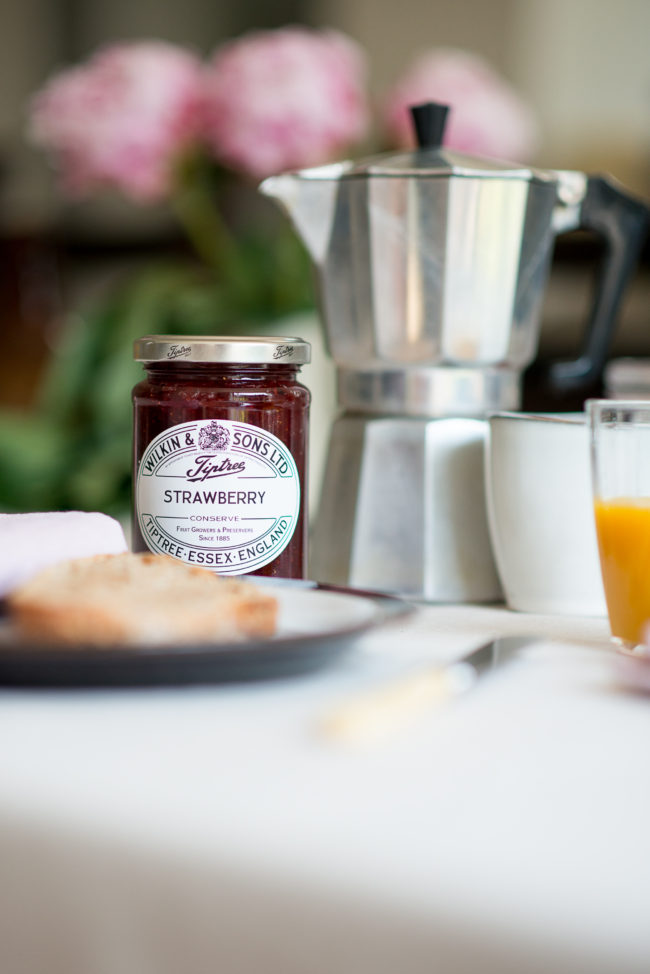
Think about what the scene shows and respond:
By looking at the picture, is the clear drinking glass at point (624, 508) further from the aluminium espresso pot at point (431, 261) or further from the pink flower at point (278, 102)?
the pink flower at point (278, 102)

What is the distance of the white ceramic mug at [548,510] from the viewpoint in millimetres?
628

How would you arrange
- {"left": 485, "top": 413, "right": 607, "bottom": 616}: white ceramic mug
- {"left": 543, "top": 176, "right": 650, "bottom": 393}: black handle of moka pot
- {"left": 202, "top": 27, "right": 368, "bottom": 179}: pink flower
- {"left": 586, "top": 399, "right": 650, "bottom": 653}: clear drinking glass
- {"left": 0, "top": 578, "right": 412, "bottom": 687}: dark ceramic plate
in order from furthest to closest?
{"left": 202, "top": 27, "right": 368, "bottom": 179}: pink flower → {"left": 543, "top": 176, "right": 650, "bottom": 393}: black handle of moka pot → {"left": 485, "top": 413, "right": 607, "bottom": 616}: white ceramic mug → {"left": 586, "top": 399, "right": 650, "bottom": 653}: clear drinking glass → {"left": 0, "top": 578, "right": 412, "bottom": 687}: dark ceramic plate

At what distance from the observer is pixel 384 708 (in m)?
0.36

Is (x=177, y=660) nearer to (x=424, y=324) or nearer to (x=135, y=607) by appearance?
(x=135, y=607)

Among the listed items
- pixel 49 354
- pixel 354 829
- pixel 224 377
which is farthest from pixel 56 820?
pixel 49 354

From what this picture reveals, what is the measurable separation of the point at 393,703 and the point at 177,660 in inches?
2.9

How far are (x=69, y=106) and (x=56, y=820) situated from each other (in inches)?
41.9

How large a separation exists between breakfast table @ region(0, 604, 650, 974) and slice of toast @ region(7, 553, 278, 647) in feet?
0.07

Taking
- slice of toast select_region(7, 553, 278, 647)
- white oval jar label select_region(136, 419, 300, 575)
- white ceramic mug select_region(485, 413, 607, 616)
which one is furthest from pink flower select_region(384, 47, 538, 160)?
slice of toast select_region(7, 553, 278, 647)

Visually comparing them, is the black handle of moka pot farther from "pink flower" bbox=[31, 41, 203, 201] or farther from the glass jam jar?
"pink flower" bbox=[31, 41, 203, 201]

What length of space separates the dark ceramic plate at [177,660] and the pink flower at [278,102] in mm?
845

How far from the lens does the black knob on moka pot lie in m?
0.71

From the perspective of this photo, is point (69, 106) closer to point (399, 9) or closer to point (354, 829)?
point (354, 829)

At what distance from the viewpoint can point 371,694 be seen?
1.29 ft
